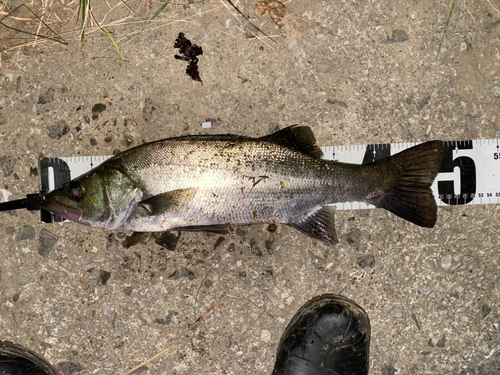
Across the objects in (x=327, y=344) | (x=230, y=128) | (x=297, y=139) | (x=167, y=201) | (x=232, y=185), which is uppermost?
(x=230, y=128)

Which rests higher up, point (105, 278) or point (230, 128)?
point (230, 128)

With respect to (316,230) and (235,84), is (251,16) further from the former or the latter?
(316,230)

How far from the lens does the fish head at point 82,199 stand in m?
2.92

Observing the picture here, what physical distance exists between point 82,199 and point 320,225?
6.31ft

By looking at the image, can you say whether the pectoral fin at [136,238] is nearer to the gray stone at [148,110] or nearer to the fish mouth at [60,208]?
the fish mouth at [60,208]

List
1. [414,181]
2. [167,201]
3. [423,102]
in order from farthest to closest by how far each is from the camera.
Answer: [423,102]
[414,181]
[167,201]

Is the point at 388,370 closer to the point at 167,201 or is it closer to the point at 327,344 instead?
the point at 327,344

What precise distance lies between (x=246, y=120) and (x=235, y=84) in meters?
0.34

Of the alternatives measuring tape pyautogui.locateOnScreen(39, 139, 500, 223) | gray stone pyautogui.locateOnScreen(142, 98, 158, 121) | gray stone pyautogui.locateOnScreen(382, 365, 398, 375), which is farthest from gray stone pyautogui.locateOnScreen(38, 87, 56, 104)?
gray stone pyautogui.locateOnScreen(382, 365, 398, 375)

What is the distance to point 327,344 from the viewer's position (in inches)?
131

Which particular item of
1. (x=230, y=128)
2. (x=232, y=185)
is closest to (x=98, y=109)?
(x=230, y=128)

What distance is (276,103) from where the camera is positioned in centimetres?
341

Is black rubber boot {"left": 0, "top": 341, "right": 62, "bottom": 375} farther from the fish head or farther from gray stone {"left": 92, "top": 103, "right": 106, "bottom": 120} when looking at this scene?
gray stone {"left": 92, "top": 103, "right": 106, "bottom": 120}

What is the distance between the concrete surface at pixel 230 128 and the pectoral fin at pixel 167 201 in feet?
1.91
